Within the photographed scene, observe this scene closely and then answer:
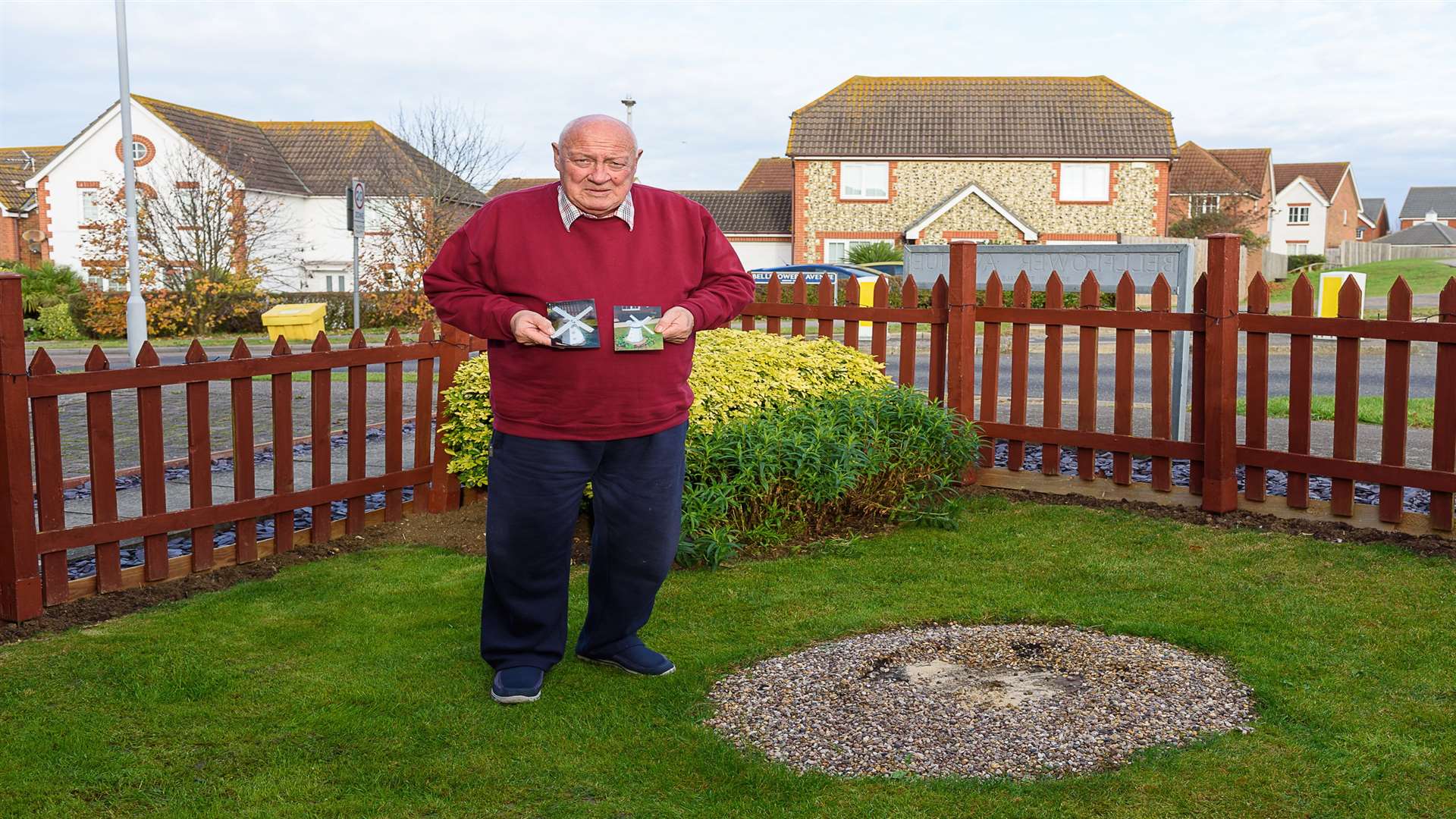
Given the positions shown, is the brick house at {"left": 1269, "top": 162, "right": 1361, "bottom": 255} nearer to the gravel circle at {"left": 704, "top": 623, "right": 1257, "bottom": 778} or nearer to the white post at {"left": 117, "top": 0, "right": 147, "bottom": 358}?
the white post at {"left": 117, "top": 0, "right": 147, "bottom": 358}

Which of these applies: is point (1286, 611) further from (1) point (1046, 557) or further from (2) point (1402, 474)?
(2) point (1402, 474)

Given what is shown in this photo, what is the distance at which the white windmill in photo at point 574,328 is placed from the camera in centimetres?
355

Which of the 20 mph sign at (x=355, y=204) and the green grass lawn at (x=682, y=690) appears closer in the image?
the green grass lawn at (x=682, y=690)

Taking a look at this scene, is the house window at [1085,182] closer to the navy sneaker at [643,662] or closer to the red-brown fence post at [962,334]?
the red-brown fence post at [962,334]

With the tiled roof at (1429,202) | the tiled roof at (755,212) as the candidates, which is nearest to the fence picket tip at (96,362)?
the tiled roof at (755,212)

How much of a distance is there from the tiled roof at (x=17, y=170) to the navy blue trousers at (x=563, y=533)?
50.6 metres

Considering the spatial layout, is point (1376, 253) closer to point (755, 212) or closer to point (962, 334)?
point (755, 212)

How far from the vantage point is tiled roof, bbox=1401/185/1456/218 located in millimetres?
115938

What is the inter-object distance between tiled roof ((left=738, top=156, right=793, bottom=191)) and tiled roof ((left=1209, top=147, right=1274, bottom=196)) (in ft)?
69.7

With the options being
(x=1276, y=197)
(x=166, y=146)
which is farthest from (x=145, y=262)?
(x=1276, y=197)

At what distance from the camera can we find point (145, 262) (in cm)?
2916

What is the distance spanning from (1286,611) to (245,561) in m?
4.50

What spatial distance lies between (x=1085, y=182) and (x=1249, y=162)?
2613cm

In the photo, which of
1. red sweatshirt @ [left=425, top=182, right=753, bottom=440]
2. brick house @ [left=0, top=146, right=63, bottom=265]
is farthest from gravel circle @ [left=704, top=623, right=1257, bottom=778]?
brick house @ [left=0, top=146, right=63, bottom=265]
